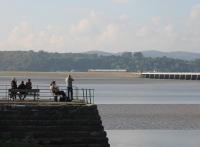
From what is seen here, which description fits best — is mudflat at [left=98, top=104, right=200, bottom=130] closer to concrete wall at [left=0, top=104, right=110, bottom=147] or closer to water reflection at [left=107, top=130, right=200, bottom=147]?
water reflection at [left=107, top=130, right=200, bottom=147]

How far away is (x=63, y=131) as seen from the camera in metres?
33.3

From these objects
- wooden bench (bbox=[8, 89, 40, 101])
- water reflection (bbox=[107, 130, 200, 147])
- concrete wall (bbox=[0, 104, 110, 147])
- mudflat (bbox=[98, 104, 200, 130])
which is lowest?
mudflat (bbox=[98, 104, 200, 130])

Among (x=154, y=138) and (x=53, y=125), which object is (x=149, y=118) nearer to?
(x=154, y=138)

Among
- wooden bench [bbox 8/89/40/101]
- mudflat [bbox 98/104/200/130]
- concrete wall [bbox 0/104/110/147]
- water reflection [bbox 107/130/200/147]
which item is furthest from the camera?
mudflat [bbox 98/104/200/130]

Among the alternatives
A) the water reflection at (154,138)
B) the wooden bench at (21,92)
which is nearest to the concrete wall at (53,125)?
the wooden bench at (21,92)

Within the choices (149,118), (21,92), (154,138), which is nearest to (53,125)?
(21,92)

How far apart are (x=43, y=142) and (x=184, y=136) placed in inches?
599

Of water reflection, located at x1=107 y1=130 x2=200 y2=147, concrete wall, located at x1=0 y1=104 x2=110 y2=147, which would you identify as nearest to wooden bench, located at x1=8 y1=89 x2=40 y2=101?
water reflection, located at x1=107 y1=130 x2=200 y2=147

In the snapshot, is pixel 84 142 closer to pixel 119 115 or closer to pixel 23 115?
pixel 23 115

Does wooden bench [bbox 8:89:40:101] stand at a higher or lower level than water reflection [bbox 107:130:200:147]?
higher

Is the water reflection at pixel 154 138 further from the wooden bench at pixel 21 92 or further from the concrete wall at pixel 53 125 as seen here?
the concrete wall at pixel 53 125

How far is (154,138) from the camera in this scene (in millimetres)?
44688

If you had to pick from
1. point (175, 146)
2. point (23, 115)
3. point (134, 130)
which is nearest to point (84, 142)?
point (23, 115)

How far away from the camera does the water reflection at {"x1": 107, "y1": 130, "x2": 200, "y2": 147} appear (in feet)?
136
